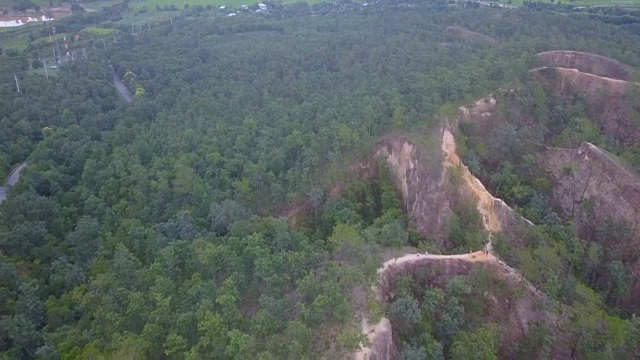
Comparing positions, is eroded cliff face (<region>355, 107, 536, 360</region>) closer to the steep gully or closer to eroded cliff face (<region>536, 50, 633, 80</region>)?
the steep gully

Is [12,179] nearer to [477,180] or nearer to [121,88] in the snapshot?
[121,88]

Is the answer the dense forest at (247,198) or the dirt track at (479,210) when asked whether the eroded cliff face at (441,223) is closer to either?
the dirt track at (479,210)

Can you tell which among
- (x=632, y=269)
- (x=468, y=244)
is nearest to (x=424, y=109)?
(x=468, y=244)

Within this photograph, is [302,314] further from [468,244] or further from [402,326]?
[468,244]

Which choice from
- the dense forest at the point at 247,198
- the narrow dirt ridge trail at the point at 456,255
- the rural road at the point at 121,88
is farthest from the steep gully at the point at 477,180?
the rural road at the point at 121,88

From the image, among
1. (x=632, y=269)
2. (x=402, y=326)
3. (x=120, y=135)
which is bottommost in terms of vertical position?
(x=632, y=269)

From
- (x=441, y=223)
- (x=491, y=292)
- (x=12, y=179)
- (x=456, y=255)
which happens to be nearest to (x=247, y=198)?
(x=441, y=223)
